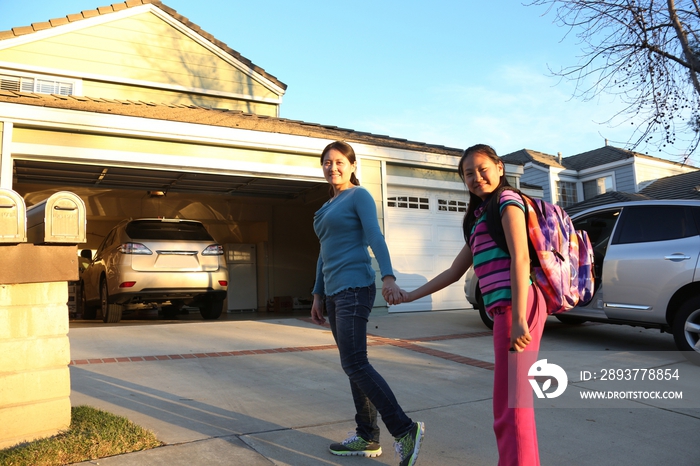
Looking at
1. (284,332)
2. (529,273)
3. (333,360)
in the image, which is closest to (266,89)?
(284,332)

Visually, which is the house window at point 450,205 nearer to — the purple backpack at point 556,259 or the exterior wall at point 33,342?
the exterior wall at point 33,342

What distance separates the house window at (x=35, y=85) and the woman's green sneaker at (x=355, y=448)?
11907 mm

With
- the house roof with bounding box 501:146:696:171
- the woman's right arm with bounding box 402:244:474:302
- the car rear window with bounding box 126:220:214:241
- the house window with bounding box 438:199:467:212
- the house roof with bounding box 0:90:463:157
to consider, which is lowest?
the woman's right arm with bounding box 402:244:474:302

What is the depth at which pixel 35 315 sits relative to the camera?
3201 mm

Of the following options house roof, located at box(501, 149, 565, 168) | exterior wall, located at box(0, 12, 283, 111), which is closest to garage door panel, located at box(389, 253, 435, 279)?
exterior wall, located at box(0, 12, 283, 111)

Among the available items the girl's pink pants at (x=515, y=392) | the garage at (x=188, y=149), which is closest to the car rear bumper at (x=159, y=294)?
the garage at (x=188, y=149)

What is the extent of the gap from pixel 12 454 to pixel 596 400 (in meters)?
4.03

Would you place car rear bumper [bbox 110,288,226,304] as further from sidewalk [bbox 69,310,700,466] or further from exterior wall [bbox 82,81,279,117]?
exterior wall [bbox 82,81,279,117]

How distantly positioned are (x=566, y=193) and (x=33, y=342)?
991 inches

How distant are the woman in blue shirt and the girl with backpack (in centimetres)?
56

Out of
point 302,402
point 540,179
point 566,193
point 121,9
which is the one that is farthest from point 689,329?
point 566,193

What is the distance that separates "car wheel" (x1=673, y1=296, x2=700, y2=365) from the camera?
5750 millimetres

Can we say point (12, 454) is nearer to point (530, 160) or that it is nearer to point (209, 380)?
point (209, 380)

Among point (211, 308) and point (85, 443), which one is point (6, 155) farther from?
point (85, 443)
